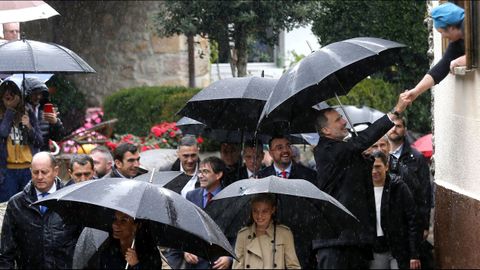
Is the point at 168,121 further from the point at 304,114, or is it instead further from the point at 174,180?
the point at 304,114

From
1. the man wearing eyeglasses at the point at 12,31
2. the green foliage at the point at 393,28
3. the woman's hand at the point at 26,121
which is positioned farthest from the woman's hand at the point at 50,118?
the green foliage at the point at 393,28

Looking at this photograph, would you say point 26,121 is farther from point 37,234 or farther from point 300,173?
point 300,173

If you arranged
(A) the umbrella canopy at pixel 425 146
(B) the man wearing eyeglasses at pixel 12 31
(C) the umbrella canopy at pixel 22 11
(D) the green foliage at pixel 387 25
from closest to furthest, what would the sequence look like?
(C) the umbrella canopy at pixel 22 11 → (B) the man wearing eyeglasses at pixel 12 31 → (A) the umbrella canopy at pixel 425 146 → (D) the green foliage at pixel 387 25

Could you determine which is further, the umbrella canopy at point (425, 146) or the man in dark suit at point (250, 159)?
the umbrella canopy at point (425, 146)

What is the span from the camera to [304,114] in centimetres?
1050

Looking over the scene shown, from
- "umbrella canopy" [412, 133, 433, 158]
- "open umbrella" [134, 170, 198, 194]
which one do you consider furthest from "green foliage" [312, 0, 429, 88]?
"open umbrella" [134, 170, 198, 194]

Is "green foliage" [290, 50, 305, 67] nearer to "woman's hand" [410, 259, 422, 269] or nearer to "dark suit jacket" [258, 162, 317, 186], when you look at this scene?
"dark suit jacket" [258, 162, 317, 186]

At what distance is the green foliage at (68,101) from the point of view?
20.6 m

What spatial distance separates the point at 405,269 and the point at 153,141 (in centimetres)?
697

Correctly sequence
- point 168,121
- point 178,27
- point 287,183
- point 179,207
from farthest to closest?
point 168,121
point 178,27
point 287,183
point 179,207

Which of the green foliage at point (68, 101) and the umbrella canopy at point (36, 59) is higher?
the umbrella canopy at point (36, 59)

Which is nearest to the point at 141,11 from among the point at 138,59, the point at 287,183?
the point at 138,59

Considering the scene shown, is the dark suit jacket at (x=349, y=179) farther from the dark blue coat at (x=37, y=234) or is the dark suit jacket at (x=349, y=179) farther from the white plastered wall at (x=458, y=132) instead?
the dark blue coat at (x=37, y=234)

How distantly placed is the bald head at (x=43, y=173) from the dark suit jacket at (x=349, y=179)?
209 cm
